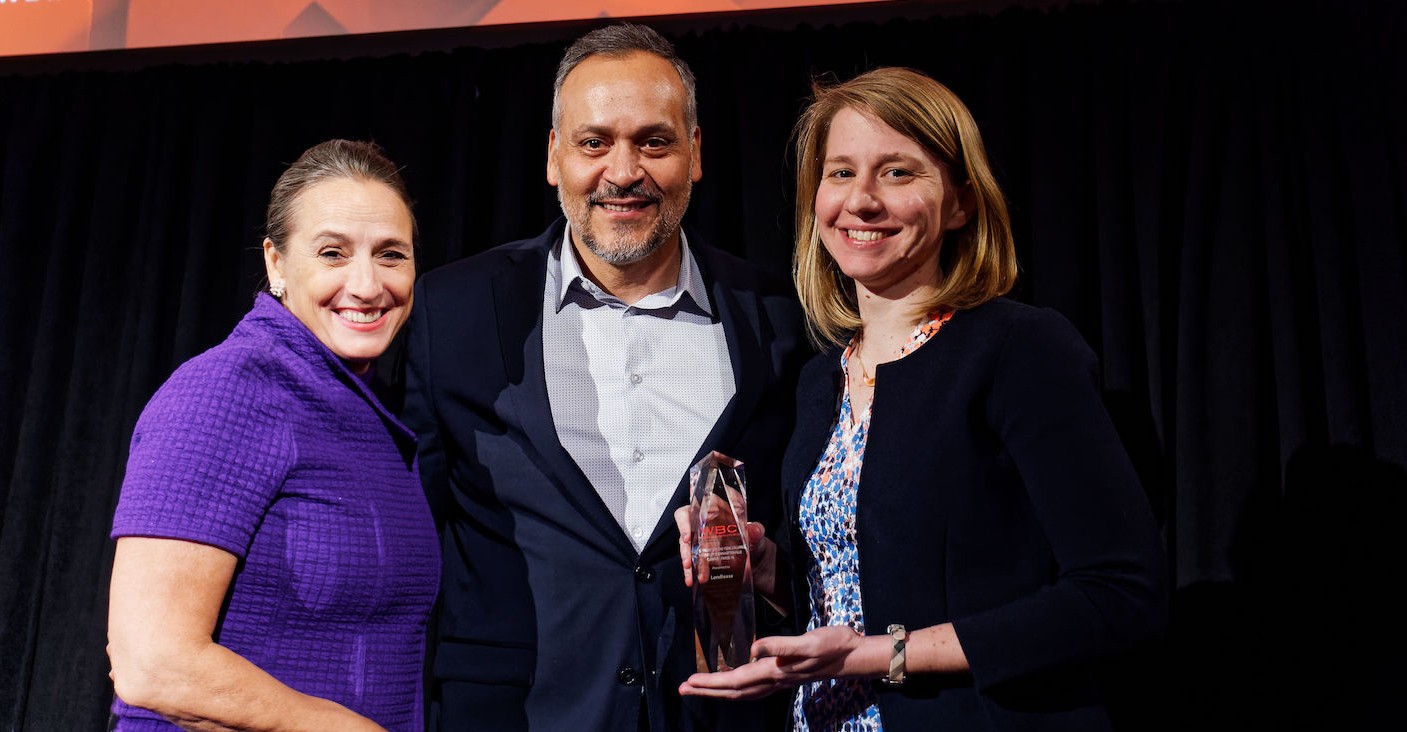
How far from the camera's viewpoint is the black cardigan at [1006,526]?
54.9 inches

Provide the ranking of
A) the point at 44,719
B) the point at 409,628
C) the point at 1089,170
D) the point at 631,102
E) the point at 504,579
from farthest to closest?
1. the point at 44,719
2. the point at 1089,170
3. the point at 631,102
4. the point at 504,579
5. the point at 409,628

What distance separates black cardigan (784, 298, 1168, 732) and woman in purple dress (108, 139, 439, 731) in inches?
28.3

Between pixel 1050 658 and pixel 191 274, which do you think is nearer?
pixel 1050 658

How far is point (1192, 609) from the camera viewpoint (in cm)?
261

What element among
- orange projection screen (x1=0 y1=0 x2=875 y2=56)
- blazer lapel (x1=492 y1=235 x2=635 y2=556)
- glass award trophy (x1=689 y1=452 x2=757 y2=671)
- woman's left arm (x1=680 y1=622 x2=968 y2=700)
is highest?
orange projection screen (x1=0 y1=0 x2=875 y2=56)

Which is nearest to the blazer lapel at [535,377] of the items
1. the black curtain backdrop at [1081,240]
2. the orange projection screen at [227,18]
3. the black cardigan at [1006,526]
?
the black cardigan at [1006,526]

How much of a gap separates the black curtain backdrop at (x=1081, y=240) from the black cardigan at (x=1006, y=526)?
3.84ft

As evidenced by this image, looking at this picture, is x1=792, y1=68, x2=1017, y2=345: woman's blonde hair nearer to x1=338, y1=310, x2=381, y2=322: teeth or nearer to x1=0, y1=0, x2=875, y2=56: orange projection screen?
x1=338, y1=310, x2=381, y2=322: teeth

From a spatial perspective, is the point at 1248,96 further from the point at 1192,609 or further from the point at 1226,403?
the point at 1192,609

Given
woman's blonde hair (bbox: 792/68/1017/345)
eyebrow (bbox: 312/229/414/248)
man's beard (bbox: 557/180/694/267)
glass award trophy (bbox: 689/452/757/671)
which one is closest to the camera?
glass award trophy (bbox: 689/452/757/671)

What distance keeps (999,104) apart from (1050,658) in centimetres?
185

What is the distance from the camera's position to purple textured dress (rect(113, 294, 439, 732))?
1395 mm

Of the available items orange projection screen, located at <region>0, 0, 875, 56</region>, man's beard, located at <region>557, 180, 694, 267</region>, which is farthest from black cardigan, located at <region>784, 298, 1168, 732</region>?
orange projection screen, located at <region>0, 0, 875, 56</region>

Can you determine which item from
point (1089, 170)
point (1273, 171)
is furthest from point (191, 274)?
point (1273, 171)
